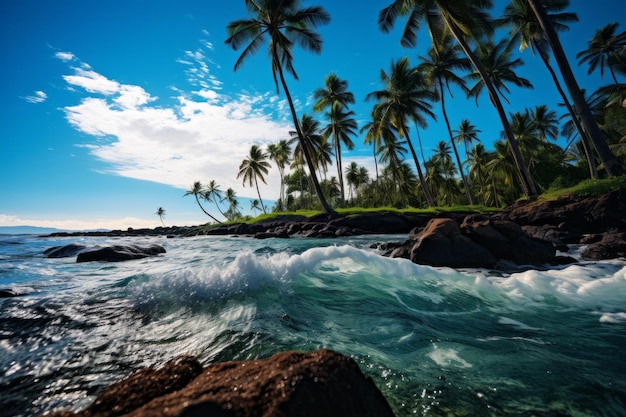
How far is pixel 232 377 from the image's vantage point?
1.25 meters

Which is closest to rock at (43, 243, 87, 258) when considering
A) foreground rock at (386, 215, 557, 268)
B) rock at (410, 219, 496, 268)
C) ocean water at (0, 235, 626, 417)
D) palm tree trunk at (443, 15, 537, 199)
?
ocean water at (0, 235, 626, 417)

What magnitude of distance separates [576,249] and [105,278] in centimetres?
1221

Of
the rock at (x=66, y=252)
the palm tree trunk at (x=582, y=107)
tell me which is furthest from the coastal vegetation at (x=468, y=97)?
the rock at (x=66, y=252)

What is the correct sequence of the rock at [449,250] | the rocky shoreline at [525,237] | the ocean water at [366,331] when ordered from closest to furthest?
the ocean water at [366,331] < the rock at [449,250] < the rocky shoreline at [525,237]

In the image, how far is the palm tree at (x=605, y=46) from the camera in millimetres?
24219

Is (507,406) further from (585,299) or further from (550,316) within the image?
(585,299)

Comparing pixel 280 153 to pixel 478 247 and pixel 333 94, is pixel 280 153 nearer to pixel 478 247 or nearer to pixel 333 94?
pixel 333 94

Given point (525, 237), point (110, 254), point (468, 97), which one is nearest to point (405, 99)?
point (468, 97)

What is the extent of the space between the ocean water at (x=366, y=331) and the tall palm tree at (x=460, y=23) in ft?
38.2

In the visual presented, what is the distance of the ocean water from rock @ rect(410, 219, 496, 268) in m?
1.09

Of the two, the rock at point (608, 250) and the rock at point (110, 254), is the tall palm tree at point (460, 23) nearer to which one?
the rock at point (608, 250)

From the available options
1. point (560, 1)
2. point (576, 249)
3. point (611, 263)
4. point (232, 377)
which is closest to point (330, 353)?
point (232, 377)

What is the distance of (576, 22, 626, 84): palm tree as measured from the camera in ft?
79.5

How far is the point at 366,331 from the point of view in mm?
2848
